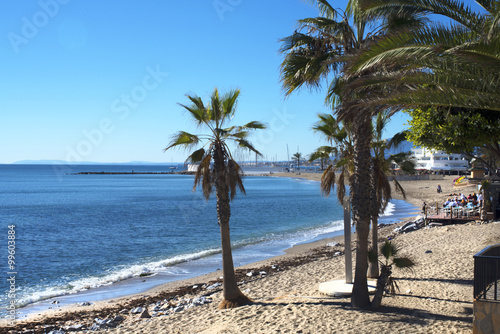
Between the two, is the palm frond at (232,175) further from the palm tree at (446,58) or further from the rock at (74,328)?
the rock at (74,328)

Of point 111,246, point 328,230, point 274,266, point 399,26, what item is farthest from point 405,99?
point 328,230

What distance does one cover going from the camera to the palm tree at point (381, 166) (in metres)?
12.6

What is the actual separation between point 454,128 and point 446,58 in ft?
6.24

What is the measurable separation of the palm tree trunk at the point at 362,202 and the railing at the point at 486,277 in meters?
2.94

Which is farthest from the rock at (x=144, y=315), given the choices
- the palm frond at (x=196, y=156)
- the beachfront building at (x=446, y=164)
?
the beachfront building at (x=446, y=164)

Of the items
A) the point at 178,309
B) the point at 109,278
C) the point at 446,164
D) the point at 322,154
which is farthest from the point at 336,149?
the point at 446,164

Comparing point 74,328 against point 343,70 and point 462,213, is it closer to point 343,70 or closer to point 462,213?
point 343,70

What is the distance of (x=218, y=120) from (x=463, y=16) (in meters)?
6.16

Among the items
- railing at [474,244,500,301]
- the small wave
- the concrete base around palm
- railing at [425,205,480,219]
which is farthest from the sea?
railing at [474,244,500,301]

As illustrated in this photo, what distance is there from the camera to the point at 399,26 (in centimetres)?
923

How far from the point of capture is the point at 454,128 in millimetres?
9070

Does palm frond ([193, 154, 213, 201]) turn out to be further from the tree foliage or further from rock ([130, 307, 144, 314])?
the tree foliage

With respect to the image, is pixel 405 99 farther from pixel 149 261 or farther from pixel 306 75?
pixel 149 261

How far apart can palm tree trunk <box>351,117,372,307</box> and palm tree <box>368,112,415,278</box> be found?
2.53m
